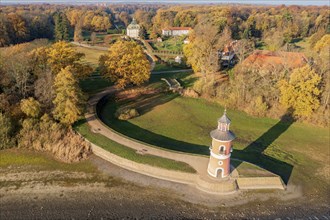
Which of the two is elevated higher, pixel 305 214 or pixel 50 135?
pixel 50 135

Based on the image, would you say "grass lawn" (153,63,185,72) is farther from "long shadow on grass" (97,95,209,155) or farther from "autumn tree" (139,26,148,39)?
"autumn tree" (139,26,148,39)

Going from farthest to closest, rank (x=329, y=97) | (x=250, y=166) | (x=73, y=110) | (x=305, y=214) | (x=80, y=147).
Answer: (x=329, y=97)
(x=73, y=110)
(x=80, y=147)
(x=250, y=166)
(x=305, y=214)

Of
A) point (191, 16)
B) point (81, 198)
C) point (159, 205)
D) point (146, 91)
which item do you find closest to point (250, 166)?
point (159, 205)

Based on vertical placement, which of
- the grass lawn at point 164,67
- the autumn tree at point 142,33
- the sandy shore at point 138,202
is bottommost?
the sandy shore at point 138,202

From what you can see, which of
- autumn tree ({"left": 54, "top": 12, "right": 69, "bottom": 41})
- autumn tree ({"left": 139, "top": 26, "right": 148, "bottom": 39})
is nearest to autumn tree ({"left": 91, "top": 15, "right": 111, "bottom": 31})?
autumn tree ({"left": 139, "top": 26, "right": 148, "bottom": 39})

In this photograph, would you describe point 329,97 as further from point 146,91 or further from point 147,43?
point 147,43

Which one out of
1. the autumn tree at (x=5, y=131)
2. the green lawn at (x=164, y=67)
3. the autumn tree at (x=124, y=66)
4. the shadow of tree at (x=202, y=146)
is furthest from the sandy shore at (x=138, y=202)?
the green lawn at (x=164, y=67)

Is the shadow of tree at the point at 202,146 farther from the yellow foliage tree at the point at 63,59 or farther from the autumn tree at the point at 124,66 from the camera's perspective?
the yellow foliage tree at the point at 63,59
